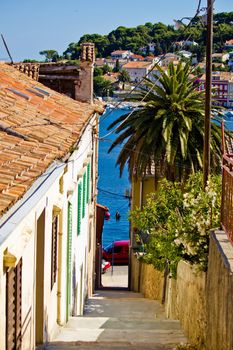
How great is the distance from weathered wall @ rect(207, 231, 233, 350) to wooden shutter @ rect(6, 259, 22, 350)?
2.34 metres

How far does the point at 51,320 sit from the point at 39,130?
10.4ft

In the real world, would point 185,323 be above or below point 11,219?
below

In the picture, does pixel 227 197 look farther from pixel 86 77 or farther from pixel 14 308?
pixel 86 77

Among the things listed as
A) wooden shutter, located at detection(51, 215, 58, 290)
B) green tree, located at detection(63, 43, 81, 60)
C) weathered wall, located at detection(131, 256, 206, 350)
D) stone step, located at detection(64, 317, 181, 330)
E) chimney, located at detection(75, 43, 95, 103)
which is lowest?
stone step, located at detection(64, 317, 181, 330)

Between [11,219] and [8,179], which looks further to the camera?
[8,179]

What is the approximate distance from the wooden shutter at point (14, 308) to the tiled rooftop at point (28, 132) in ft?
3.24

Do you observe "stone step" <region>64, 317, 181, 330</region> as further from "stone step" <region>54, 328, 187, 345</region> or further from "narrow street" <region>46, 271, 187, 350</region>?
"stone step" <region>54, 328, 187, 345</region>

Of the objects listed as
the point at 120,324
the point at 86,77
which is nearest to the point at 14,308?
the point at 120,324

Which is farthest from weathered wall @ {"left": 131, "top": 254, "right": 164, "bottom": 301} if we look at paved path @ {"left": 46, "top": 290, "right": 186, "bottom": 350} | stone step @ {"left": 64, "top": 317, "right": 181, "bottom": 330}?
stone step @ {"left": 64, "top": 317, "right": 181, "bottom": 330}

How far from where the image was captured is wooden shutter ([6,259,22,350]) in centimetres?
727

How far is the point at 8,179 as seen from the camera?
7168 millimetres

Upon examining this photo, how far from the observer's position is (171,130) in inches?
869

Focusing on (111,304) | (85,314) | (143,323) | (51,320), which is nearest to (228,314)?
(51,320)

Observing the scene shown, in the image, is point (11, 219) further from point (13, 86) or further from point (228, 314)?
point (13, 86)
